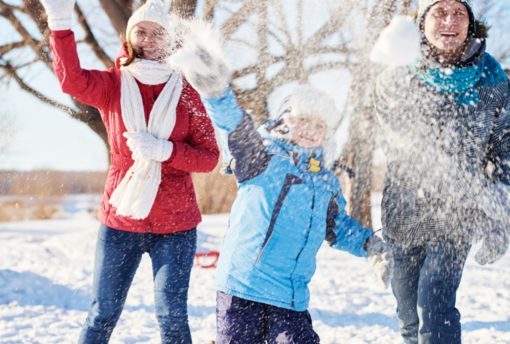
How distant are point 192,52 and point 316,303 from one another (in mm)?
3093

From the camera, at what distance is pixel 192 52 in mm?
1386

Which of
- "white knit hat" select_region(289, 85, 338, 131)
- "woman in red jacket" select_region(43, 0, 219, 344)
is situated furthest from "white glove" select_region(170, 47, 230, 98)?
"woman in red jacket" select_region(43, 0, 219, 344)

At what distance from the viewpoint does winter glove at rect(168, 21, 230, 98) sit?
139 cm

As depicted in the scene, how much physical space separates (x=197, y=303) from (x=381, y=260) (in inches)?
99.8

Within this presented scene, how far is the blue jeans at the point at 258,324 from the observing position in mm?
1635

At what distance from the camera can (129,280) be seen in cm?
200

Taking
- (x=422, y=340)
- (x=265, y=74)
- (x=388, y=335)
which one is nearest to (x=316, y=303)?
(x=388, y=335)

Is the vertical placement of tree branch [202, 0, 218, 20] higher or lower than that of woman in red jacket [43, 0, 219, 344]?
higher

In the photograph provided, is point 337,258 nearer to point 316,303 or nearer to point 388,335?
point 316,303

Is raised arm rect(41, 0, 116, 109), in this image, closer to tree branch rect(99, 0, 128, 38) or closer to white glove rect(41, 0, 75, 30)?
white glove rect(41, 0, 75, 30)

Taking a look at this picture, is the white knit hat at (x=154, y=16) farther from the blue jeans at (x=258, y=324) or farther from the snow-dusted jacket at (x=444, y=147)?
the blue jeans at (x=258, y=324)

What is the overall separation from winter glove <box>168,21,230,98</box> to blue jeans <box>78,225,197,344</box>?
888mm

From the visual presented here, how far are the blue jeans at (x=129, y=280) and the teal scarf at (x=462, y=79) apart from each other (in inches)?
57.1

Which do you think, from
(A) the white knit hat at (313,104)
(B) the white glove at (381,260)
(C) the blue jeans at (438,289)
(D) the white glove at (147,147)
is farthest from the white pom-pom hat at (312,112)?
(C) the blue jeans at (438,289)
